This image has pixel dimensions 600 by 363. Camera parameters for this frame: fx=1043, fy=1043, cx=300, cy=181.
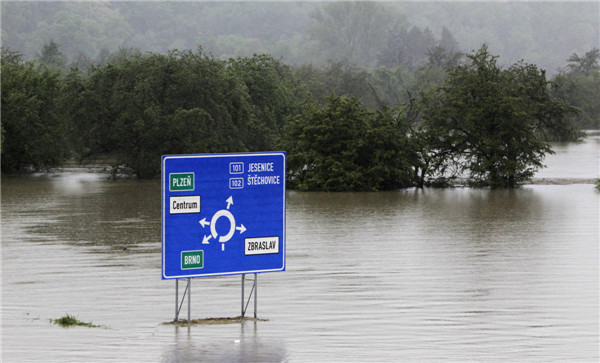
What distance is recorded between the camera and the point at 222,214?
10406 millimetres

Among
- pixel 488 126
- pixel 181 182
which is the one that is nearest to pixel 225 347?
pixel 181 182

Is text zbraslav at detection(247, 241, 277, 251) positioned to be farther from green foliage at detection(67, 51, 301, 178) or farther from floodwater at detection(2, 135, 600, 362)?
green foliage at detection(67, 51, 301, 178)

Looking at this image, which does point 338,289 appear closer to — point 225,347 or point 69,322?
point 69,322

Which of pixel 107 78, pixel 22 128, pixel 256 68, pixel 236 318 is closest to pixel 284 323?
pixel 236 318

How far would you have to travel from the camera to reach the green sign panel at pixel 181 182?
1014 cm

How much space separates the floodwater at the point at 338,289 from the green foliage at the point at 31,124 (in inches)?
605

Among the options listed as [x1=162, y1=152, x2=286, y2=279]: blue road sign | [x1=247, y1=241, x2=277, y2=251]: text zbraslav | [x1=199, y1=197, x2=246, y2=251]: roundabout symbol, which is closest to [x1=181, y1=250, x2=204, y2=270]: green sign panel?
[x1=162, y1=152, x2=286, y2=279]: blue road sign

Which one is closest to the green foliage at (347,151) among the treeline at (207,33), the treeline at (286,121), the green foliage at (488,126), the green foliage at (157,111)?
the treeline at (286,121)

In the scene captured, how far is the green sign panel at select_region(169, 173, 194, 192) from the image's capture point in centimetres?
1014

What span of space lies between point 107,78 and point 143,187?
6.84 metres

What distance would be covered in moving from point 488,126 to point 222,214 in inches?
1029

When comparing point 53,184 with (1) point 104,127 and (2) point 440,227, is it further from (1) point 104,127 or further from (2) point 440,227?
(2) point 440,227

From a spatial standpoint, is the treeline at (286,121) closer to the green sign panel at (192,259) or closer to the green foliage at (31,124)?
the green foliage at (31,124)

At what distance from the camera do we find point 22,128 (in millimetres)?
43125
